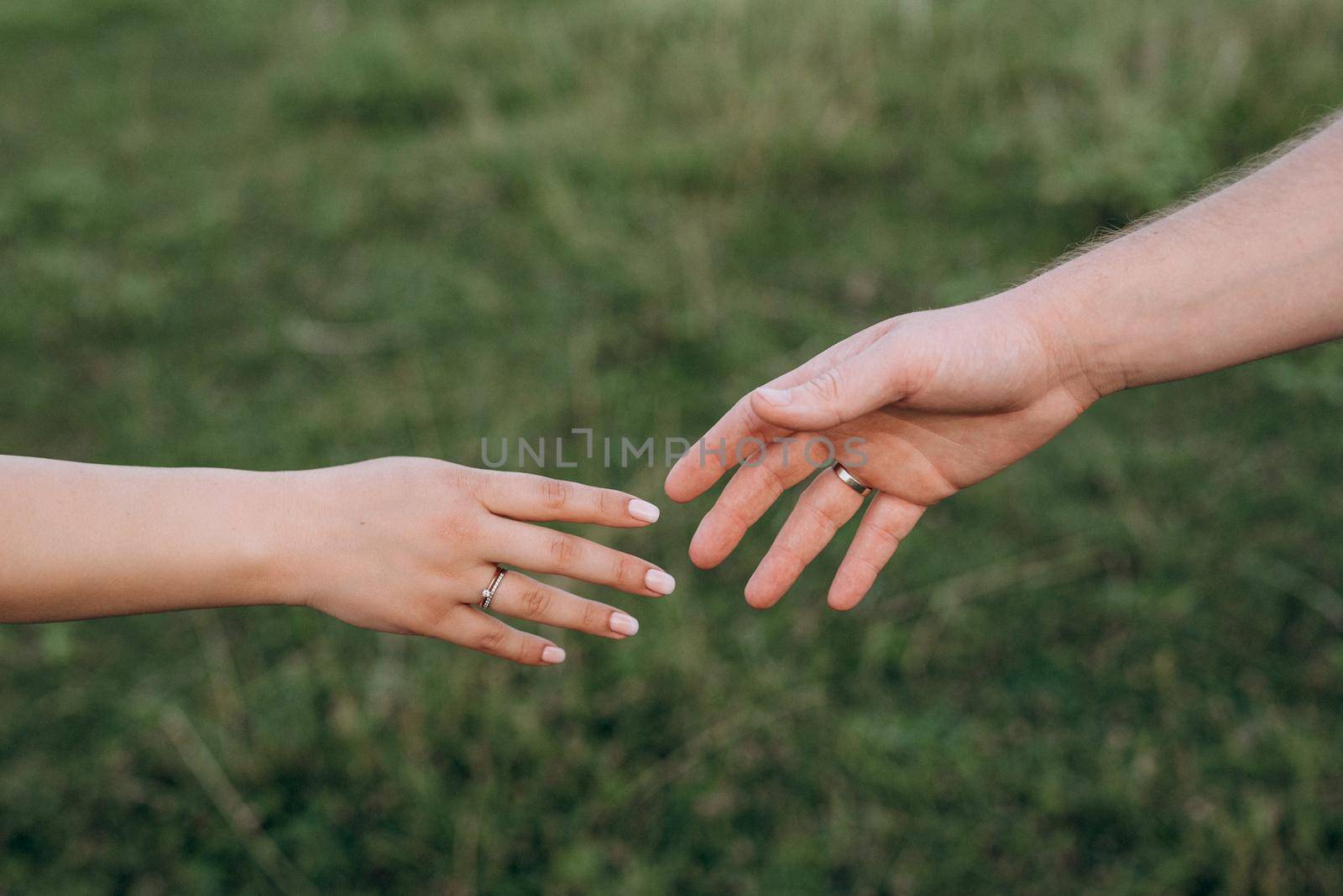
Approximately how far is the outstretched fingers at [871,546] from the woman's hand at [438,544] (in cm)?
37

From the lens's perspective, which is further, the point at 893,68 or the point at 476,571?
the point at 893,68

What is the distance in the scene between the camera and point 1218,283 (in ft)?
5.93

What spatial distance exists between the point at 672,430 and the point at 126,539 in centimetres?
180

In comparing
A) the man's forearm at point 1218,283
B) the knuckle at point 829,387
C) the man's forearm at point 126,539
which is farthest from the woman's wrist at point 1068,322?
the man's forearm at point 126,539

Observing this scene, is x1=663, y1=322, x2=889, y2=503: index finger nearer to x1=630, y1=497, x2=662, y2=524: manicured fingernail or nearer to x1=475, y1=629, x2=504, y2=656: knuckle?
x1=630, y1=497, x2=662, y2=524: manicured fingernail

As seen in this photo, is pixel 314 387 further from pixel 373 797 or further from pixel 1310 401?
pixel 1310 401

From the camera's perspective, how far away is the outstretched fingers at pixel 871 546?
1868 millimetres

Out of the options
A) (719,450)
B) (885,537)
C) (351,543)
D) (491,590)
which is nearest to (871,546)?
(885,537)

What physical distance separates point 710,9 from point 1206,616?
390 centimetres

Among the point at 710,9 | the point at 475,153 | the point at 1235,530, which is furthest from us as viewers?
the point at 710,9

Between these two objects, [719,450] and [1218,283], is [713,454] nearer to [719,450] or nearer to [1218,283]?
[719,450]

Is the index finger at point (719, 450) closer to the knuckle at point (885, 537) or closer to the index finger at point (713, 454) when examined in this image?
the index finger at point (713, 454)

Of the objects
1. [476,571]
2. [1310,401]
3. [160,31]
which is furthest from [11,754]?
[160,31]

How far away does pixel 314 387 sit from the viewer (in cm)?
344
